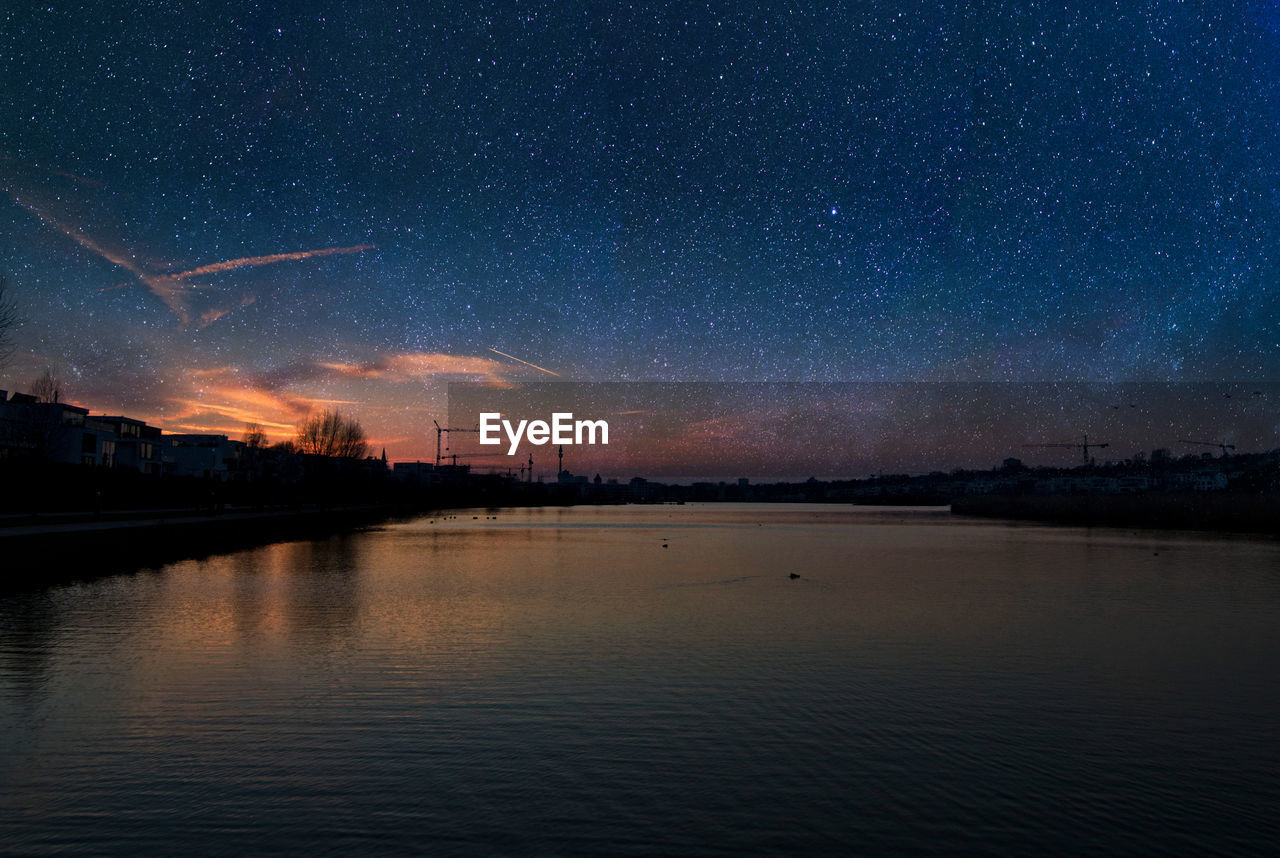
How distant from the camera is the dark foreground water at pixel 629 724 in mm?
6707

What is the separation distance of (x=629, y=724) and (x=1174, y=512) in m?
64.4

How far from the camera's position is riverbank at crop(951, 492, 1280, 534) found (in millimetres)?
53062

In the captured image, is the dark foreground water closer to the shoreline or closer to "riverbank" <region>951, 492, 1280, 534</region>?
the shoreline

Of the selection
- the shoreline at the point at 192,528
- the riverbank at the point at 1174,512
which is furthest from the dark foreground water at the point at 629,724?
the riverbank at the point at 1174,512

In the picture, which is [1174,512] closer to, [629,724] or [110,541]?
[629,724]

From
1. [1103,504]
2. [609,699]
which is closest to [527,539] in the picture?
[609,699]

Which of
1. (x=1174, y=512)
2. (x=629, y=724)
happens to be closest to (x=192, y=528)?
(x=629, y=724)

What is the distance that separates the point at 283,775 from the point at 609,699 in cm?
432

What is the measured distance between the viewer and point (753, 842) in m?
6.40

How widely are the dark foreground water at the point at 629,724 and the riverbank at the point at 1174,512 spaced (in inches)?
1586

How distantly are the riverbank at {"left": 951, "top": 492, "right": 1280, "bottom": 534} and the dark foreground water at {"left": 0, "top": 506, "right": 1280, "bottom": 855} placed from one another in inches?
1586

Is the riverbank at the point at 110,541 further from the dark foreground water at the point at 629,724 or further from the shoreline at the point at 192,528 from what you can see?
the dark foreground water at the point at 629,724

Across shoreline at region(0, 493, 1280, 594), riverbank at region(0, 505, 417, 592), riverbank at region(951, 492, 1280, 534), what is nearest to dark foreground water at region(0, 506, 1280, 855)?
riverbank at region(0, 505, 417, 592)

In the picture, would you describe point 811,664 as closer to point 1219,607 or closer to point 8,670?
point 8,670
